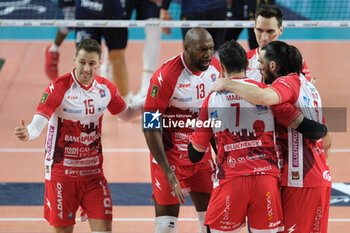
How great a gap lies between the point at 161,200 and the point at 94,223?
0.63 metres

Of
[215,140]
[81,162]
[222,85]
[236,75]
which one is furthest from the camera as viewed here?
[81,162]

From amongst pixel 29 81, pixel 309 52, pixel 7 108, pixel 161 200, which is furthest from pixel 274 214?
pixel 309 52

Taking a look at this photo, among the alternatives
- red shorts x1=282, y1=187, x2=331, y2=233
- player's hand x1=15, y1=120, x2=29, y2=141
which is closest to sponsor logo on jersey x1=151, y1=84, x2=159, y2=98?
player's hand x1=15, y1=120, x2=29, y2=141

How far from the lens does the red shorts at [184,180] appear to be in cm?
580

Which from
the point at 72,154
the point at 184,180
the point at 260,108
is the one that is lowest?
the point at 184,180

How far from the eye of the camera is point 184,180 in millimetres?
5996

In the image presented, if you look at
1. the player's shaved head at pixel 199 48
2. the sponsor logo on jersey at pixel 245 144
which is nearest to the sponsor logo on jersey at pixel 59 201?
the player's shaved head at pixel 199 48

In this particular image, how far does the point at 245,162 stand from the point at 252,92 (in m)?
0.56

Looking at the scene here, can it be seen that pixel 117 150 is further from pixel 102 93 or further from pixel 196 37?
pixel 196 37

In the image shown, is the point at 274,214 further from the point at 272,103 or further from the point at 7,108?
the point at 7,108

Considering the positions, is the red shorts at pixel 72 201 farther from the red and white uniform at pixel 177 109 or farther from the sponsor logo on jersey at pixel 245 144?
the sponsor logo on jersey at pixel 245 144

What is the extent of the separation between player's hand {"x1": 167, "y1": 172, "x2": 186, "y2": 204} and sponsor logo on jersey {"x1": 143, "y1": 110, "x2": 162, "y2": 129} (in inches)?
18.2

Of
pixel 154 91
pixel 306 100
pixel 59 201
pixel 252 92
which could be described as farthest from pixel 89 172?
pixel 306 100

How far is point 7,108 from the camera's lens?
11422 mm
